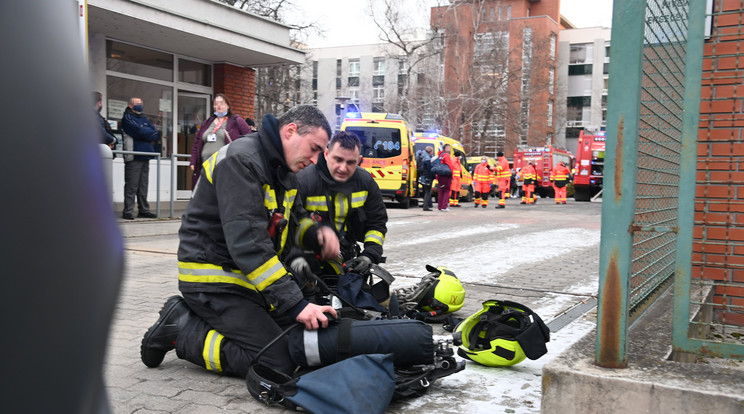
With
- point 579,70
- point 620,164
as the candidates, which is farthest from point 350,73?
point 620,164

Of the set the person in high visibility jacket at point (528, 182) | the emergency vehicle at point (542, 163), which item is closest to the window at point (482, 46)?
the emergency vehicle at point (542, 163)

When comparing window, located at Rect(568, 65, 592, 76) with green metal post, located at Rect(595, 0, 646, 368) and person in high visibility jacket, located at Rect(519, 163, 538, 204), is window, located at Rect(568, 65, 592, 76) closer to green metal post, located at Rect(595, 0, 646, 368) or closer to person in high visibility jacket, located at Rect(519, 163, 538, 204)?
person in high visibility jacket, located at Rect(519, 163, 538, 204)

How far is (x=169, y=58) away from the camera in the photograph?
43.6ft

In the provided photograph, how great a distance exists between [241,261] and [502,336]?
1.54 m

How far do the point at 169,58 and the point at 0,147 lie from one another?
44.5ft

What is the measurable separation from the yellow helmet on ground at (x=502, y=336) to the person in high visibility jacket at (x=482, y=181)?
16581 mm

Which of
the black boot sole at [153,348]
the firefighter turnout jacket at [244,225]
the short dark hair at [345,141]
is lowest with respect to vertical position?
the black boot sole at [153,348]

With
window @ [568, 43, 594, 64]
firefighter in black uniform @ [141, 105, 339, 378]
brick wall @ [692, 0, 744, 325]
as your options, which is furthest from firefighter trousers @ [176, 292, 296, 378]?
window @ [568, 43, 594, 64]

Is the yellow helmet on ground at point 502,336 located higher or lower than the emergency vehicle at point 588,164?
lower

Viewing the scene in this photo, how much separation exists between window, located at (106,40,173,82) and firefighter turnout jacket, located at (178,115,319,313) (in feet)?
31.9

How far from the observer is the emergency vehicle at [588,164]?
2689cm

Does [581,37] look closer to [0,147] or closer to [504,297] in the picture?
[504,297]

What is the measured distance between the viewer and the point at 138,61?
1262cm

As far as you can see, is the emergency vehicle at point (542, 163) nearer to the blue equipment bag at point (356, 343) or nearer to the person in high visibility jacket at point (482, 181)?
the person in high visibility jacket at point (482, 181)
